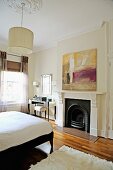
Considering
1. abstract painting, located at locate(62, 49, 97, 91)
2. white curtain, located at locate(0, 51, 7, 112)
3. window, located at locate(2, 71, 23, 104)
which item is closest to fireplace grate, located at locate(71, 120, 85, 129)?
abstract painting, located at locate(62, 49, 97, 91)

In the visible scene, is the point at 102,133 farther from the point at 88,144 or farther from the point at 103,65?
the point at 103,65

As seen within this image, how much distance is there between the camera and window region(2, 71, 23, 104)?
5369 millimetres

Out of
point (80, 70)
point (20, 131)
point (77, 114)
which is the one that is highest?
point (80, 70)

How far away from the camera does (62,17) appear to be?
340 centimetres

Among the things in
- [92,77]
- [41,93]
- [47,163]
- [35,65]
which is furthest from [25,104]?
[47,163]

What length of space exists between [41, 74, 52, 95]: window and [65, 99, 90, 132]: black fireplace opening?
1.22 metres

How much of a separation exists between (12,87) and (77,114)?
2.84 m

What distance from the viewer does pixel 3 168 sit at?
2.14m

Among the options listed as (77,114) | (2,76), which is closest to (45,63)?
(2,76)

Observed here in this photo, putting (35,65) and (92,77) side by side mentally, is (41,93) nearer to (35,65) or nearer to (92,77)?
(35,65)

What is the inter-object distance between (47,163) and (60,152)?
0.47 metres

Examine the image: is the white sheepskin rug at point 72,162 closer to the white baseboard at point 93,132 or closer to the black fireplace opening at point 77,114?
the white baseboard at point 93,132

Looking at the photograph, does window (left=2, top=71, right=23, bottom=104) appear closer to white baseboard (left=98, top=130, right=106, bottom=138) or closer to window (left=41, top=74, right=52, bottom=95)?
window (left=41, top=74, right=52, bottom=95)

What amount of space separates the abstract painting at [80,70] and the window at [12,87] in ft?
6.87
